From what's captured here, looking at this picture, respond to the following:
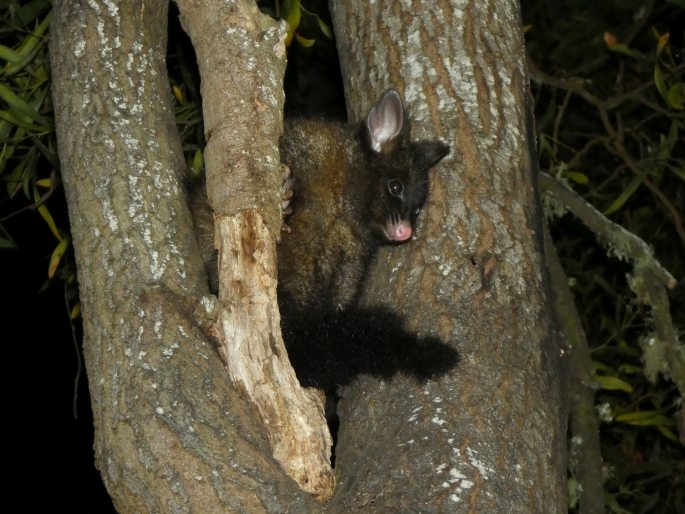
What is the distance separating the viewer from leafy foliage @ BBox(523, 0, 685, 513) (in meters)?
5.09

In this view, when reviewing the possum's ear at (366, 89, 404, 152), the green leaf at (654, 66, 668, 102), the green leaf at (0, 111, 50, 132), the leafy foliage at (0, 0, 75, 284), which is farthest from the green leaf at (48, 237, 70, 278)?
the green leaf at (654, 66, 668, 102)

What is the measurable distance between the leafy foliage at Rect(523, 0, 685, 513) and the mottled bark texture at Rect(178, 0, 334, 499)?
8.32 ft

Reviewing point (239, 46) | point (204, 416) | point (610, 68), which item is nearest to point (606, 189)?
point (610, 68)

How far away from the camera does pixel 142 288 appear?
2.44 m

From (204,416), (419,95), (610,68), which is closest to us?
(204,416)

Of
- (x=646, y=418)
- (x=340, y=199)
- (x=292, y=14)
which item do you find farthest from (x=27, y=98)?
(x=646, y=418)

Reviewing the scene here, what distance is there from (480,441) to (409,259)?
660 mm

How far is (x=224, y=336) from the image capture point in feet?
8.17

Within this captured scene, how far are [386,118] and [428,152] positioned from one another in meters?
0.29

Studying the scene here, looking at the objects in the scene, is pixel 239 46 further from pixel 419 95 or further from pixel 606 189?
pixel 606 189

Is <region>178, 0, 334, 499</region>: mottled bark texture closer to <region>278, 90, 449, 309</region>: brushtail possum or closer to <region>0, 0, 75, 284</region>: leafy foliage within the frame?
<region>278, 90, 449, 309</region>: brushtail possum

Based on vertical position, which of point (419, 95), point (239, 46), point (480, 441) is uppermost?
point (239, 46)

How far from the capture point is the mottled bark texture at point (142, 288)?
2229 mm

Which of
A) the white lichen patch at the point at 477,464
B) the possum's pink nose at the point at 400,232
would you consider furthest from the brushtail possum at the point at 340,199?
the white lichen patch at the point at 477,464
